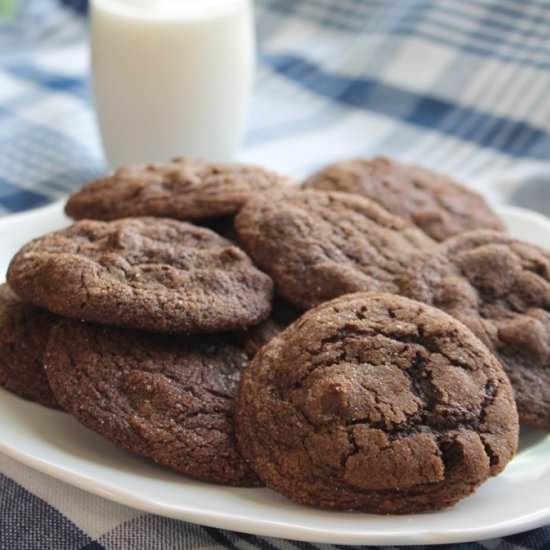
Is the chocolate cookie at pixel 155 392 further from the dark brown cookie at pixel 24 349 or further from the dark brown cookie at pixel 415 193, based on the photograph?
the dark brown cookie at pixel 415 193

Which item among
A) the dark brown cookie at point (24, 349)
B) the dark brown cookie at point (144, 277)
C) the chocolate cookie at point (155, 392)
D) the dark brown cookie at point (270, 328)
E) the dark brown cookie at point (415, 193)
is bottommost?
the dark brown cookie at point (24, 349)

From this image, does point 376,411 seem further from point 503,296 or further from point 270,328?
point 503,296

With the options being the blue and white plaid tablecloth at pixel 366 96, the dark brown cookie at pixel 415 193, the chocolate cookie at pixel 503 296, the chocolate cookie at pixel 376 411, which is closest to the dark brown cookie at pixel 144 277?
the chocolate cookie at pixel 376 411

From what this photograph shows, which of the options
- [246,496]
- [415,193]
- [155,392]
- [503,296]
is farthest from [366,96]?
[246,496]

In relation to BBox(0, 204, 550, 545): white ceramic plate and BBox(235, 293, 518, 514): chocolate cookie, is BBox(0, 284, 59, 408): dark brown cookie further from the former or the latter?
BBox(235, 293, 518, 514): chocolate cookie

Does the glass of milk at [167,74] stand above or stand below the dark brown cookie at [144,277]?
below

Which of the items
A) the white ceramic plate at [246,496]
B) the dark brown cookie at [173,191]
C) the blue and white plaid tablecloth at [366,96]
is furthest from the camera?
the blue and white plaid tablecloth at [366,96]
